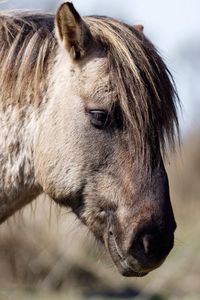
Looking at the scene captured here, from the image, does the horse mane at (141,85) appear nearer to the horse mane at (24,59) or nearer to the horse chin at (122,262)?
the horse mane at (24,59)

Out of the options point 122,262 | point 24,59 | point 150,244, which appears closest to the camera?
point 150,244

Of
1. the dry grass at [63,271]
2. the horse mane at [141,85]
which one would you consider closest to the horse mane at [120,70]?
the horse mane at [141,85]

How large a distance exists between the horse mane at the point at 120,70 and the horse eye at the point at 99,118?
3.8 inches

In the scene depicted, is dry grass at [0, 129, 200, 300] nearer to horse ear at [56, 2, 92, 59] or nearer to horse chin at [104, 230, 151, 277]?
horse chin at [104, 230, 151, 277]

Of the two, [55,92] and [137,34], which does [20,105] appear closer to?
[55,92]

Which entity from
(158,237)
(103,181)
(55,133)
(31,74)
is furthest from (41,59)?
(158,237)

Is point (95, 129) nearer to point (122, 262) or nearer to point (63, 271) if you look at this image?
point (122, 262)

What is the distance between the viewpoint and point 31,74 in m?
5.17

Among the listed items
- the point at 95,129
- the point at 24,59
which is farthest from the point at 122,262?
the point at 24,59

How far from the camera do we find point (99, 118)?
4.98 metres

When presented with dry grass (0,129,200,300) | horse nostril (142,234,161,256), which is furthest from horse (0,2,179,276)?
dry grass (0,129,200,300)

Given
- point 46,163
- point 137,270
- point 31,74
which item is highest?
point 31,74

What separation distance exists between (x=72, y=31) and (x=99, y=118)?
49 centimetres

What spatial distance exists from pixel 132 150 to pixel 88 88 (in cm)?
41
